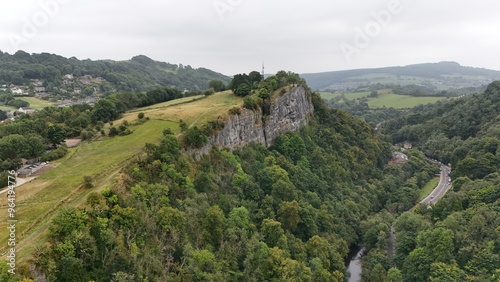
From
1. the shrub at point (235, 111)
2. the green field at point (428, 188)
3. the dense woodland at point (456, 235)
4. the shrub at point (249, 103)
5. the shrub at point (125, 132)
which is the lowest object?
the green field at point (428, 188)

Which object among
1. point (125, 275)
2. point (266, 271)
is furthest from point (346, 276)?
point (125, 275)

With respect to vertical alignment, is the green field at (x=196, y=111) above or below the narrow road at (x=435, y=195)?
above

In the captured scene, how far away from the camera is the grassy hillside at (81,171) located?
34438 millimetres

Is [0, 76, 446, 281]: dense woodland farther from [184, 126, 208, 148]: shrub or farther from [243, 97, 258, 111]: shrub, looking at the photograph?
[243, 97, 258, 111]: shrub

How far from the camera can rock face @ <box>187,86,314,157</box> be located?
65.7 m

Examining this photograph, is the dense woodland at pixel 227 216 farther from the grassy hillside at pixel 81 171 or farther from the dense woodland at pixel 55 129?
the dense woodland at pixel 55 129

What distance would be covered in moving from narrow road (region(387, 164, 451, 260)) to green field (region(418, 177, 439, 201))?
0.88m

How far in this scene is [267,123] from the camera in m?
77.9

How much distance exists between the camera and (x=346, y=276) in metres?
58.1

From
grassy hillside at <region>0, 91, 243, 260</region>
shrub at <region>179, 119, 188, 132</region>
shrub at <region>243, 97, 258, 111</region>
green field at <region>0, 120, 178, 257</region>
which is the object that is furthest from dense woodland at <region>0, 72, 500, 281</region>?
shrub at <region>179, 119, 188, 132</region>

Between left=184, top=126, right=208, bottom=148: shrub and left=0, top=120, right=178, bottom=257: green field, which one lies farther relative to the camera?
left=184, top=126, right=208, bottom=148: shrub

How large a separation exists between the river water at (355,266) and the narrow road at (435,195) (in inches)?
265

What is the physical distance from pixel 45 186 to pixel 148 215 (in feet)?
45.3

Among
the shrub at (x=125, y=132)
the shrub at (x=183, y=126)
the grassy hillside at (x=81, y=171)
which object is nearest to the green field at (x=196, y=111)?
the grassy hillside at (x=81, y=171)
